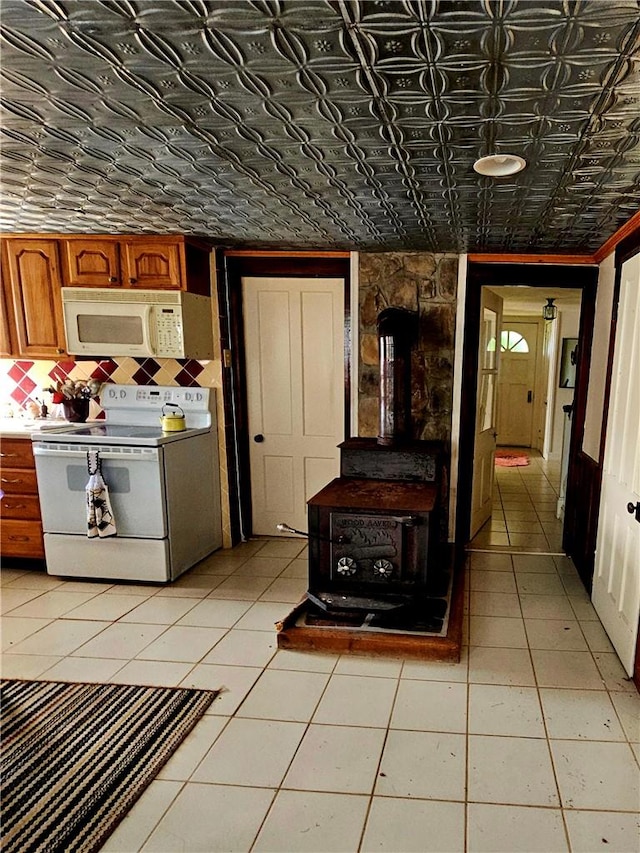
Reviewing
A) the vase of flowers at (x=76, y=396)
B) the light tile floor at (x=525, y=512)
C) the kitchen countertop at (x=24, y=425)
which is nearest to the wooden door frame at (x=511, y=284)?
the light tile floor at (x=525, y=512)

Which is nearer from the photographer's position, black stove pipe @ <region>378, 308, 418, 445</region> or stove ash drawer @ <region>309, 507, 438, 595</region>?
stove ash drawer @ <region>309, 507, 438, 595</region>

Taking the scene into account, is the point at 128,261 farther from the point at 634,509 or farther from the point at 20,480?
the point at 634,509

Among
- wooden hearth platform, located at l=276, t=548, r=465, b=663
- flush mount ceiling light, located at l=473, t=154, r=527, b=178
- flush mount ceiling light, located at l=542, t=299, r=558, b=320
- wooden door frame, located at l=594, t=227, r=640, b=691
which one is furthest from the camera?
flush mount ceiling light, located at l=542, t=299, r=558, b=320

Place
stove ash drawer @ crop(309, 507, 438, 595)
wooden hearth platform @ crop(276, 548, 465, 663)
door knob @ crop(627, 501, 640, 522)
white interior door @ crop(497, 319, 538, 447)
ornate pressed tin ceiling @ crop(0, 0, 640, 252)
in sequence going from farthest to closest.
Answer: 1. white interior door @ crop(497, 319, 538, 447)
2. stove ash drawer @ crop(309, 507, 438, 595)
3. wooden hearth platform @ crop(276, 548, 465, 663)
4. door knob @ crop(627, 501, 640, 522)
5. ornate pressed tin ceiling @ crop(0, 0, 640, 252)

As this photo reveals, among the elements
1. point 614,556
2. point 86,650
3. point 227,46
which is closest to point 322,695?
point 86,650

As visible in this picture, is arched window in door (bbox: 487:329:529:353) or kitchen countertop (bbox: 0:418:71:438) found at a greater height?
arched window in door (bbox: 487:329:529:353)

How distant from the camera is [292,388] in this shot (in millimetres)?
3826

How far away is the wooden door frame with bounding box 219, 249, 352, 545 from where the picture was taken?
3.61 meters

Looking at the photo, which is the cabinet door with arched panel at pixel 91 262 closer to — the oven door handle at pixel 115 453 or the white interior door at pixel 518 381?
the oven door handle at pixel 115 453

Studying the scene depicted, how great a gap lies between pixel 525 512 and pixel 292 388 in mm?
2590

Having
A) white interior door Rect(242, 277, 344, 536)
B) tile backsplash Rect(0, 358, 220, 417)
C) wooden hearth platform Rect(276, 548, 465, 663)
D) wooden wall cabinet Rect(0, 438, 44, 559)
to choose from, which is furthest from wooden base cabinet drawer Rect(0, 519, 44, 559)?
wooden hearth platform Rect(276, 548, 465, 663)

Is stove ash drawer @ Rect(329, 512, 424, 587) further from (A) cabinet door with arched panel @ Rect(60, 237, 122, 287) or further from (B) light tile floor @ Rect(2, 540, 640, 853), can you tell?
(A) cabinet door with arched panel @ Rect(60, 237, 122, 287)

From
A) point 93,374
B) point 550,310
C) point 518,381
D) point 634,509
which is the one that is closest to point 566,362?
point 550,310

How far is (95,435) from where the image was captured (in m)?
3.15
